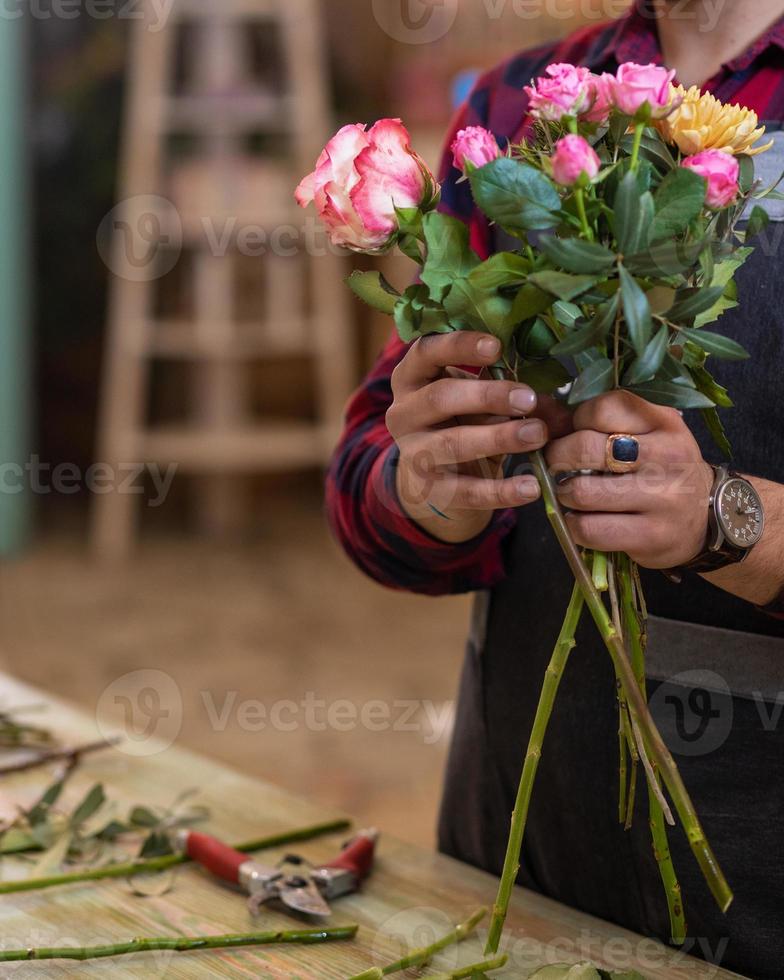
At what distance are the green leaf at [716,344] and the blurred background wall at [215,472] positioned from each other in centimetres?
219

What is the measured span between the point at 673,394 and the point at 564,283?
3.8 inches

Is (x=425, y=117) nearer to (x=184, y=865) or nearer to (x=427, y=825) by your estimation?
(x=427, y=825)

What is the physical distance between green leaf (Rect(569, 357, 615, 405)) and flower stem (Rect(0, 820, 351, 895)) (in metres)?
0.51

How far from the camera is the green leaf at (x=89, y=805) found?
3.48 ft

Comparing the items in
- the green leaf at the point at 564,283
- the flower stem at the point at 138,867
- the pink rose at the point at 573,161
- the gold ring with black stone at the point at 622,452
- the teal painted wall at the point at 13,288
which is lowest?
the flower stem at the point at 138,867

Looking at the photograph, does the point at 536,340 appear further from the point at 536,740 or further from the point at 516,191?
the point at 536,740

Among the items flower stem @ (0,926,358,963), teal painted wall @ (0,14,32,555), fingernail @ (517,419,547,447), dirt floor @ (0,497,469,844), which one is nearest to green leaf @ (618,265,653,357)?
fingernail @ (517,419,547,447)

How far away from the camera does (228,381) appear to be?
15.1 feet

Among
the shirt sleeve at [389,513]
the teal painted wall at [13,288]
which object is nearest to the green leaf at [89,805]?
the shirt sleeve at [389,513]

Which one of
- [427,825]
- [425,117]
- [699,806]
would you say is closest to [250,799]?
[699,806]

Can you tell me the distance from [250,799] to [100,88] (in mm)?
4172

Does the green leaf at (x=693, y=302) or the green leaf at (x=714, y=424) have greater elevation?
the green leaf at (x=693, y=302)

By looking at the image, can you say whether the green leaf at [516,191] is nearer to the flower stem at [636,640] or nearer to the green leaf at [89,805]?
the flower stem at [636,640]

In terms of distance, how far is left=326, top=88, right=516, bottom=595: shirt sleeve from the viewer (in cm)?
106
